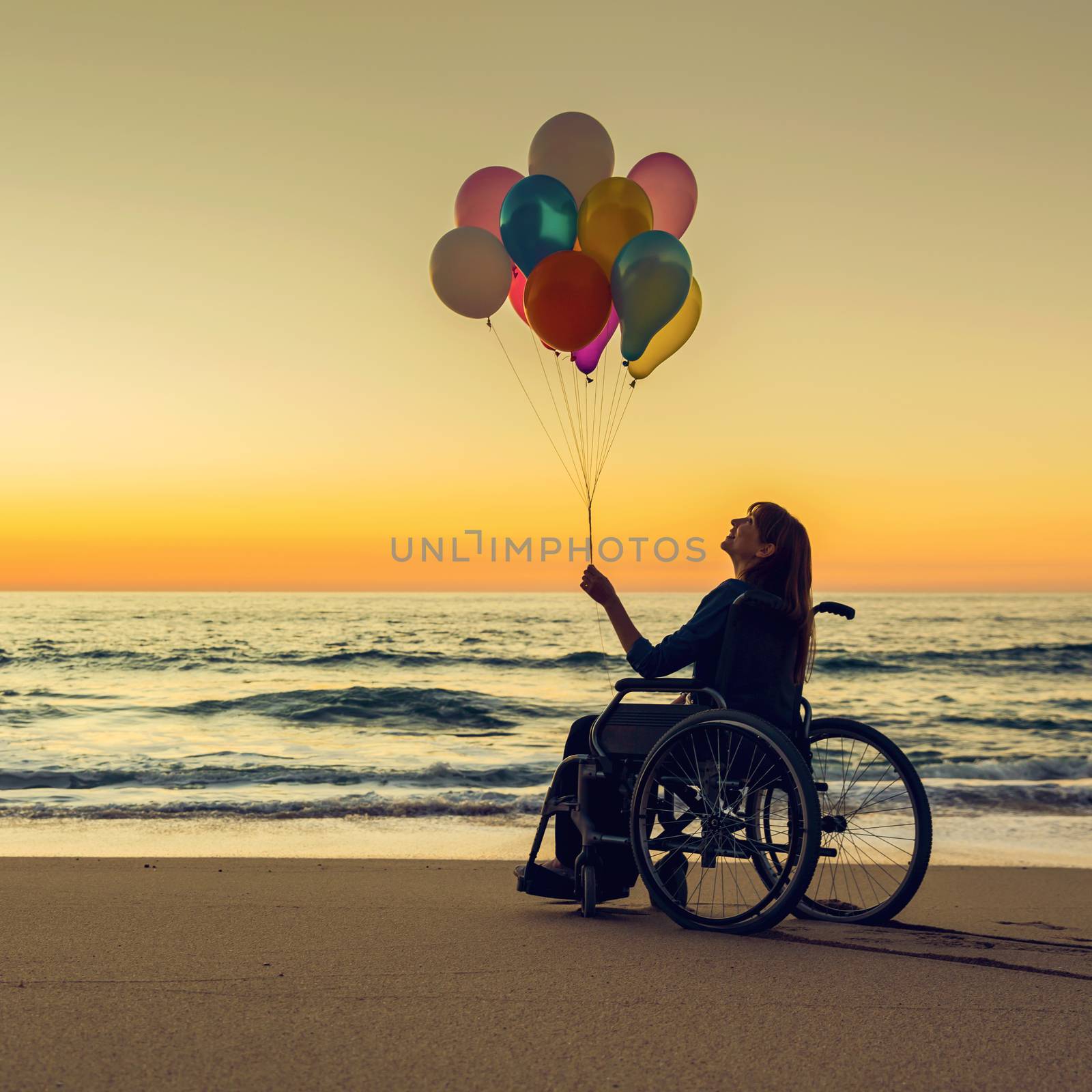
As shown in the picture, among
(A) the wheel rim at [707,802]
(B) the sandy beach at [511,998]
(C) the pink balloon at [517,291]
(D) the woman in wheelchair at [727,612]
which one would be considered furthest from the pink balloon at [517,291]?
(B) the sandy beach at [511,998]

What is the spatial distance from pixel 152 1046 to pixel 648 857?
4.68 feet

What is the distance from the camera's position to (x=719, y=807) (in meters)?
2.91

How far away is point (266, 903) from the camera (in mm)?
3373

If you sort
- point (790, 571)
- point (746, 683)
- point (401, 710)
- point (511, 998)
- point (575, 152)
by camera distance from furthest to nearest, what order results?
→ 1. point (401, 710)
2. point (575, 152)
3. point (790, 571)
4. point (746, 683)
5. point (511, 998)

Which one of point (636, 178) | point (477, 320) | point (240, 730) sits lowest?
point (240, 730)

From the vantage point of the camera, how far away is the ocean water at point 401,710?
7.63 meters

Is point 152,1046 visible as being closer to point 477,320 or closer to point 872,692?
point 477,320

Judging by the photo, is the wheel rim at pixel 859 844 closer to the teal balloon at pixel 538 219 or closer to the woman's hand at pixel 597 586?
the woman's hand at pixel 597 586

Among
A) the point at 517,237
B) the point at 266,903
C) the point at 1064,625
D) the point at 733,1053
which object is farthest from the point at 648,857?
the point at 1064,625

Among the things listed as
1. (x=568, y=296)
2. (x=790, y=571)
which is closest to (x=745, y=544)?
(x=790, y=571)

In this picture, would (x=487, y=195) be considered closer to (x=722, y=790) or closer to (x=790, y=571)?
(x=790, y=571)

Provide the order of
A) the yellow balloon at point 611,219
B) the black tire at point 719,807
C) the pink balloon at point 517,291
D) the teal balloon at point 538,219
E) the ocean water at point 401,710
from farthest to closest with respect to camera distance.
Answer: the ocean water at point 401,710 → the pink balloon at point 517,291 → the teal balloon at point 538,219 → the yellow balloon at point 611,219 → the black tire at point 719,807

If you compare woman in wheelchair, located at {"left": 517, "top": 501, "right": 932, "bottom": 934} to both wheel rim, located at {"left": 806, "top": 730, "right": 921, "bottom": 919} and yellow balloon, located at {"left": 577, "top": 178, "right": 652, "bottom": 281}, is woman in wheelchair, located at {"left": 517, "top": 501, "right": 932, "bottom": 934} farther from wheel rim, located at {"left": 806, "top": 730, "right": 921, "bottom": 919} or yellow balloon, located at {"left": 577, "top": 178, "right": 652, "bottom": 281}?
yellow balloon, located at {"left": 577, "top": 178, "right": 652, "bottom": 281}

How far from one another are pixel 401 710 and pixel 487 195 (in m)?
11.1
